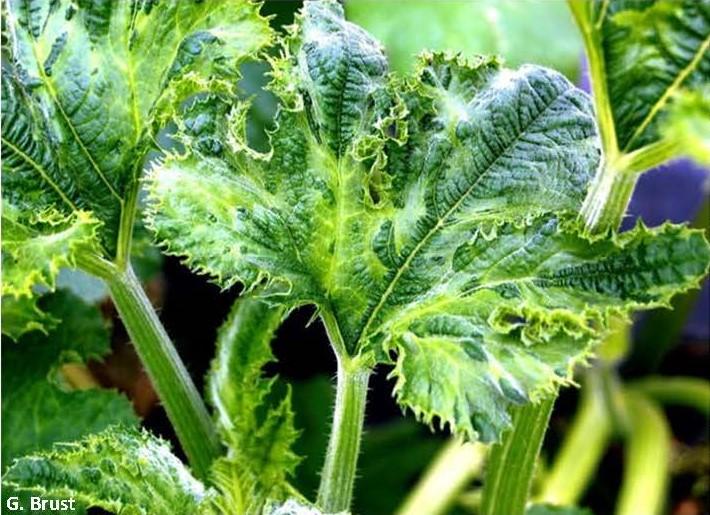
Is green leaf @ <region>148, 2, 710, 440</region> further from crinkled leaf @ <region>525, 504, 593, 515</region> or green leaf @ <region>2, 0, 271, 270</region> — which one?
crinkled leaf @ <region>525, 504, 593, 515</region>

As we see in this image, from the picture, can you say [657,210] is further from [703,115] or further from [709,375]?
[703,115]

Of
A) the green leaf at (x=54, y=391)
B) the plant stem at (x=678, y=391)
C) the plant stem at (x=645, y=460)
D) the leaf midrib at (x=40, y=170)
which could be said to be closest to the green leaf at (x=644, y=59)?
the leaf midrib at (x=40, y=170)

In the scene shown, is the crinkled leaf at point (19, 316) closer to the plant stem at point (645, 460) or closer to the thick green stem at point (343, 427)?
the thick green stem at point (343, 427)

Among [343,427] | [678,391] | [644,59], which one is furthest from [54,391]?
[678,391]

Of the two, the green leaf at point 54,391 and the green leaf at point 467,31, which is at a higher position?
the green leaf at point 467,31

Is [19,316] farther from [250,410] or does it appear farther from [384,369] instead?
[384,369]

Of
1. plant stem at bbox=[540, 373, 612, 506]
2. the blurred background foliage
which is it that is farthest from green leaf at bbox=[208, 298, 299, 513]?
plant stem at bbox=[540, 373, 612, 506]
